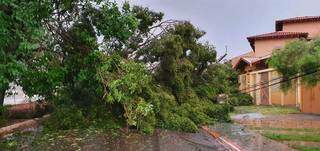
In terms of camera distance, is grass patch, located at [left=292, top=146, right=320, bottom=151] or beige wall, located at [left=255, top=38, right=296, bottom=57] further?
beige wall, located at [left=255, top=38, right=296, bottom=57]

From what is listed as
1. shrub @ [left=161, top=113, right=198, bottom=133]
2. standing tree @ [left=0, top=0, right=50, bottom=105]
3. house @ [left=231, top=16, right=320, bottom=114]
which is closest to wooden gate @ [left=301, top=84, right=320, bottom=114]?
house @ [left=231, top=16, right=320, bottom=114]

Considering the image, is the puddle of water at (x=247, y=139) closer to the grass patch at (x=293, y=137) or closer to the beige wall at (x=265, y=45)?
the grass patch at (x=293, y=137)

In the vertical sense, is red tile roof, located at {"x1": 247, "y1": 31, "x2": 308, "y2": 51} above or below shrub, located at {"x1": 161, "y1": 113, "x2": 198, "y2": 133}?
above

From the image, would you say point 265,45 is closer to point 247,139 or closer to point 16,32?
point 247,139

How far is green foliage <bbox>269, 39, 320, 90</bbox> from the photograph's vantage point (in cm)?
1715

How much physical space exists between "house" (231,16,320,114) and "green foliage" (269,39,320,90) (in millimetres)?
9074

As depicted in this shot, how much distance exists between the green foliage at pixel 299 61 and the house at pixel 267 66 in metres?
9.07

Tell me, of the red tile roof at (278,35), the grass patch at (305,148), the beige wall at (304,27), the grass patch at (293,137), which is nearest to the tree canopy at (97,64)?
the grass patch at (293,137)

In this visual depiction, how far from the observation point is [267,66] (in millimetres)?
33000

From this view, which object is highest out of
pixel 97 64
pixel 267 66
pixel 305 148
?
pixel 267 66

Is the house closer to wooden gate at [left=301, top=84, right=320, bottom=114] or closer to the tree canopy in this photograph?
wooden gate at [left=301, top=84, right=320, bottom=114]

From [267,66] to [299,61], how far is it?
15549mm

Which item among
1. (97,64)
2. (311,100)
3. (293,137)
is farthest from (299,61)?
(97,64)

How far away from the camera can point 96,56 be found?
474 inches
